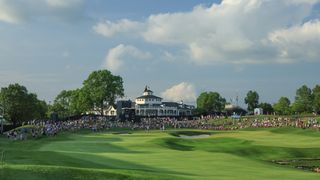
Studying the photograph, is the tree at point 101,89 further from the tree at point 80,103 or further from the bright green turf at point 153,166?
the bright green turf at point 153,166

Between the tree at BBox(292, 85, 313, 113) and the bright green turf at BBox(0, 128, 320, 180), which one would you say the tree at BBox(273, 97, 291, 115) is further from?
the bright green turf at BBox(0, 128, 320, 180)

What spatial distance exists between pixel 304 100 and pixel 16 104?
99.3 m

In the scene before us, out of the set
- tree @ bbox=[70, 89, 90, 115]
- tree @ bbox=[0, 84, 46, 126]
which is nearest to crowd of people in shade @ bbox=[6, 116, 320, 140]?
tree @ bbox=[0, 84, 46, 126]

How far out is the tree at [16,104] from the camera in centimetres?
12312

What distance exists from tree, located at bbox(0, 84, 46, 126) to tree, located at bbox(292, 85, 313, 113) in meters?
92.7

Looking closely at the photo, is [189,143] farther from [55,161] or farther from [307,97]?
[307,97]

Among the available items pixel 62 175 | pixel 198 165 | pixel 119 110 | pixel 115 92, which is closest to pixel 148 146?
pixel 198 165

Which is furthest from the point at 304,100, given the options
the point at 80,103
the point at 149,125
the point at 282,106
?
the point at 149,125

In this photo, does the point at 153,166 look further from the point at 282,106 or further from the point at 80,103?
the point at 282,106

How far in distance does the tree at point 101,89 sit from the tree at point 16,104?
5032cm

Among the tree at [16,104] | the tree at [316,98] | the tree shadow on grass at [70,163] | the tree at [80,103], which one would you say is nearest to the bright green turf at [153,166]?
the tree shadow on grass at [70,163]

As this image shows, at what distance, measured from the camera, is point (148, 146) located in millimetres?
49531

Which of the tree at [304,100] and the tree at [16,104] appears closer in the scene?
the tree at [16,104]

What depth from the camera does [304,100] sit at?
17688 centimetres
